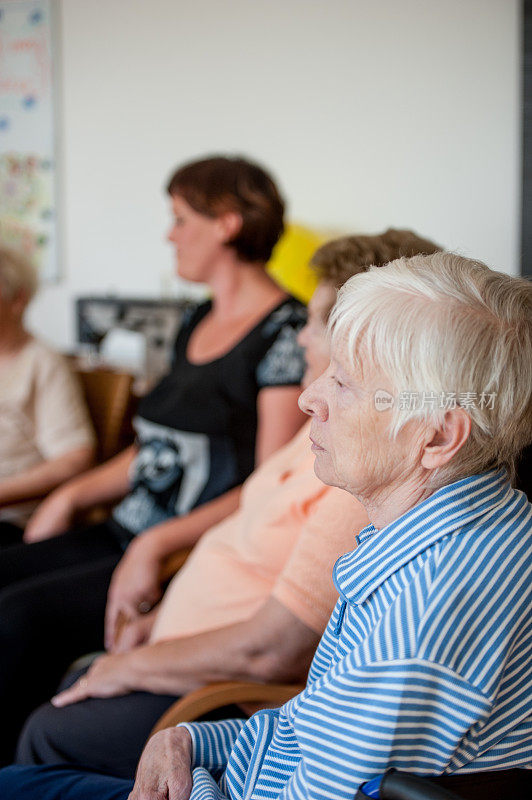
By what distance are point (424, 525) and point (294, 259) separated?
2839 millimetres

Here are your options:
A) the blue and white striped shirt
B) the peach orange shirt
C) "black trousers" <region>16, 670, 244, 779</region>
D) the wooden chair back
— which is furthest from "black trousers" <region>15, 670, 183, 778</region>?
the wooden chair back

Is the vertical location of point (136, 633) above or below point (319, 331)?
below

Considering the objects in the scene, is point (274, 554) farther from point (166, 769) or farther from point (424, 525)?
point (424, 525)

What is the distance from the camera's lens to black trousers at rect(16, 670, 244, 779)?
1333 mm

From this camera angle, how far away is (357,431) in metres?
0.87

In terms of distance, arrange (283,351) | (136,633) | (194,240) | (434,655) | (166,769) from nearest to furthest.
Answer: (434,655)
(166,769)
(136,633)
(283,351)
(194,240)

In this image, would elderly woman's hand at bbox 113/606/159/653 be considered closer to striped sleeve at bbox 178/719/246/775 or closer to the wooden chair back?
striped sleeve at bbox 178/719/246/775

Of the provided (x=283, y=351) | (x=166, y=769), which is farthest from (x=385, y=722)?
(x=283, y=351)

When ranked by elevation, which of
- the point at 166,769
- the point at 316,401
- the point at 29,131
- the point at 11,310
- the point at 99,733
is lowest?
the point at 99,733

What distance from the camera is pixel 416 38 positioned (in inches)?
137

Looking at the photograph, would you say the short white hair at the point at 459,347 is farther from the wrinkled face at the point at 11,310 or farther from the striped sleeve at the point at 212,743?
the wrinkled face at the point at 11,310

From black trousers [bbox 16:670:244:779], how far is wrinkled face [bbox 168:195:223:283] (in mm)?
1045

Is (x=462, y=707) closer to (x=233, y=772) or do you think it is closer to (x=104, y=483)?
(x=233, y=772)

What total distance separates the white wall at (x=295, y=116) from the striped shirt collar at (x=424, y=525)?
261 cm
